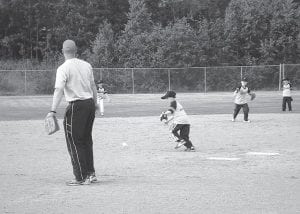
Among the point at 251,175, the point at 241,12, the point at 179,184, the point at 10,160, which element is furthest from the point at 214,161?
the point at 241,12

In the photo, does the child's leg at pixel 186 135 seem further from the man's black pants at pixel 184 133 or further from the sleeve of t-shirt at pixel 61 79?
the sleeve of t-shirt at pixel 61 79

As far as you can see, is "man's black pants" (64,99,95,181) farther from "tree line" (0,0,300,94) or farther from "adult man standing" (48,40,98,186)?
"tree line" (0,0,300,94)

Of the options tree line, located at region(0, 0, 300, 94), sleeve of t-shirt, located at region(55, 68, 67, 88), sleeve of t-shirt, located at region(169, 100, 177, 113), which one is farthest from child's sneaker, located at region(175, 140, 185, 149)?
tree line, located at region(0, 0, 300, 94)

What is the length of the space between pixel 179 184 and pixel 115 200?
54.4 inches

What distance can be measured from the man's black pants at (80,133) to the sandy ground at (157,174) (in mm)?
337

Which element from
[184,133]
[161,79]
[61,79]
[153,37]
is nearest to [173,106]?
[184,133]

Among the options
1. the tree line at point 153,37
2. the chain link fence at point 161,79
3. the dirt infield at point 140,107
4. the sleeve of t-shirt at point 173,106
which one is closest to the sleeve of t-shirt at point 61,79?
the sleeve of t-shirt at point 173,106

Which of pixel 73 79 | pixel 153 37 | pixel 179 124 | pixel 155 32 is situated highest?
pixel 155 32

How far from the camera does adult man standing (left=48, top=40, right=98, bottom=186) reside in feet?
27.0

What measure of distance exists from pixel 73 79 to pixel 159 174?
2137mm

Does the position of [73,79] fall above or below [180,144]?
above

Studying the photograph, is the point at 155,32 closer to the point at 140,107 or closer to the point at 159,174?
the point at 140,107

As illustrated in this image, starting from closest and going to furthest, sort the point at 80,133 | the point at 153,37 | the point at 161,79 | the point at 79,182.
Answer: the point at 80,133
the point at 79,182
the point at 161,79
the point at 153,37

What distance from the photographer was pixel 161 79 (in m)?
46.6
